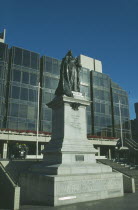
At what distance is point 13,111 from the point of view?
4512 centimetres

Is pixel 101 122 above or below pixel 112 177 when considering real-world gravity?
above

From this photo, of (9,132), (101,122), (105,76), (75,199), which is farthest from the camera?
(105,76)

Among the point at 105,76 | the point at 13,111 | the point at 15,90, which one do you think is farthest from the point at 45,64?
the point at 105,76

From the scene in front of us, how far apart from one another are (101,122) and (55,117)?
45.2m

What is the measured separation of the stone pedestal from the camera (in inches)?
405

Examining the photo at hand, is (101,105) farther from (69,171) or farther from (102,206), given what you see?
(102,206)

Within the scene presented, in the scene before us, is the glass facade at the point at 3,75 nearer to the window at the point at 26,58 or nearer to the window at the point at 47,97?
the window at the point at 26,58

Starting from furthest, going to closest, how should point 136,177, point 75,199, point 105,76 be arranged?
point 105,76 → point 136,177 → point 75,199

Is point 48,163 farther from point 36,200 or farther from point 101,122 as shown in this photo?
point 101,122

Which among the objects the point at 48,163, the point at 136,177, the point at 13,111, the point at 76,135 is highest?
the point at 13,111

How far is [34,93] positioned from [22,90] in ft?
9.49

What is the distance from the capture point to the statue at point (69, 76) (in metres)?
14.2

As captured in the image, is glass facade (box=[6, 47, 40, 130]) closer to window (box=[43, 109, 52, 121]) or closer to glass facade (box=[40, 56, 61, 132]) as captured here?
glass facade (box=[40, 56, 61, 132])

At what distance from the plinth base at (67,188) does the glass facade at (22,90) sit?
110 ft
